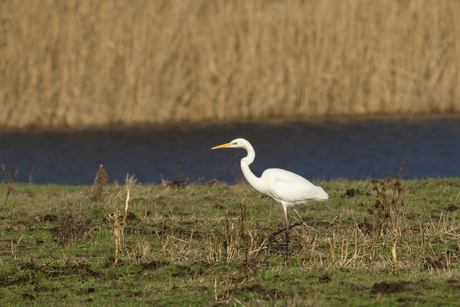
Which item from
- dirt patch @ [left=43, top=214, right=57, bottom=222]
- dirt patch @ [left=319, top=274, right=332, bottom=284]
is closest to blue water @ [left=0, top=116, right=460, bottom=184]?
dirt patch @ [left=43, top=214, right=57, bottom=222]

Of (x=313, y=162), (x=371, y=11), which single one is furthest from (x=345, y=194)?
(x=371, y=11)

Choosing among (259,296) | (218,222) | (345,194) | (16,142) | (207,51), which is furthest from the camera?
(207,51)

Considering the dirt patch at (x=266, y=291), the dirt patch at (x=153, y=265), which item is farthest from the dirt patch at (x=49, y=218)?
the dirt patch at (x=266, y=291)

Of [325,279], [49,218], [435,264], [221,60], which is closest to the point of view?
[325,279]

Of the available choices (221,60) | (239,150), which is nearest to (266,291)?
(239,150)

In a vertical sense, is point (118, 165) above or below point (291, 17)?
below

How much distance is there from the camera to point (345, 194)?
29.0 ft

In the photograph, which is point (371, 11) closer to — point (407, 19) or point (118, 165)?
point (407, 19)

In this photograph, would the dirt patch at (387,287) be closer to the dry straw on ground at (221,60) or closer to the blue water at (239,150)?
the blue water at (239,150)

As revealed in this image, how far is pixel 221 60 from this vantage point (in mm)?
17531

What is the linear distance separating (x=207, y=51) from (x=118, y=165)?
4.64m

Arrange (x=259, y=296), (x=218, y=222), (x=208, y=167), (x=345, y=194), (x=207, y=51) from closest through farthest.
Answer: (x=259, y=296) < (x=218, y=222) < (x=345, y=194) < (x=208, y=167) < (x=207, y=51)

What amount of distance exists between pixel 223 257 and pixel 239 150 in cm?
1035

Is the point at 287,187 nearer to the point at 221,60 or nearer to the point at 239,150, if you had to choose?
the point at 239,150
